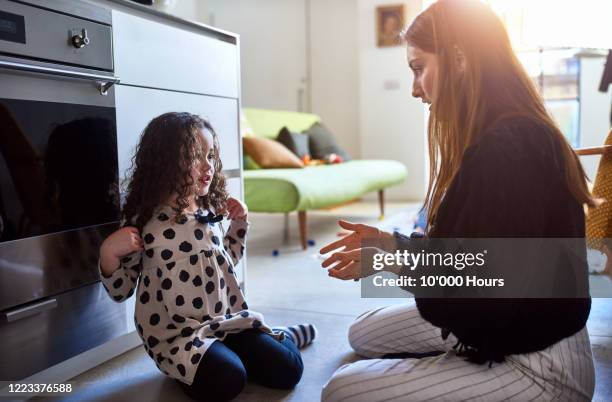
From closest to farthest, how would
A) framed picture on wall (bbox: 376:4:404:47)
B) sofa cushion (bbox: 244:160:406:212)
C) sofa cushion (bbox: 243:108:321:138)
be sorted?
sofa cushion (bbox: 244:160:406:212) < sofa cushion (bbox: 243:108:321:138) < framed picture on wall (bbox: 376:4:404:47)

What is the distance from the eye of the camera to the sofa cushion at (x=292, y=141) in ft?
13.5

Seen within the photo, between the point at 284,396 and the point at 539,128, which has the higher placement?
the point at 539,128

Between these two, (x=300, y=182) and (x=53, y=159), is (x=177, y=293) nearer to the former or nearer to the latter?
(x=53, y=159)

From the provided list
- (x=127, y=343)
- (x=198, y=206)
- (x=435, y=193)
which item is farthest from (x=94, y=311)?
(x=435, y=193)

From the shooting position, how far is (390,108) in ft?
18.0

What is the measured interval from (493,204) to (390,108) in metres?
4.72

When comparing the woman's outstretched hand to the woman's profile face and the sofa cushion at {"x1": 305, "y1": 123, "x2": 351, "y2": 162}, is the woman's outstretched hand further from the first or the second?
the sofa cushion at {"x1": 305, "y1": 123, "x2": 351, "y2": 162}

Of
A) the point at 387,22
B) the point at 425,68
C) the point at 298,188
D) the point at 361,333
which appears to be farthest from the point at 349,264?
the point at 387,22

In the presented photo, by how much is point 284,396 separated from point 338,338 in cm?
43

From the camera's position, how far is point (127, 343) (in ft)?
5.34

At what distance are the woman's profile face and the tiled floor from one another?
713 millimetres

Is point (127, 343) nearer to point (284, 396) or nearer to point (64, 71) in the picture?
point (284, 396)

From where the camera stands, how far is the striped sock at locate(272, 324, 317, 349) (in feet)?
5.29

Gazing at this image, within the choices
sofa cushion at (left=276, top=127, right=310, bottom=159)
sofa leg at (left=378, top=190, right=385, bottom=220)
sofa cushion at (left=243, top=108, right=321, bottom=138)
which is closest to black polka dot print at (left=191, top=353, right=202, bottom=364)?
sofa cushion at (left=243, top=108, right=321, bottom=138)
